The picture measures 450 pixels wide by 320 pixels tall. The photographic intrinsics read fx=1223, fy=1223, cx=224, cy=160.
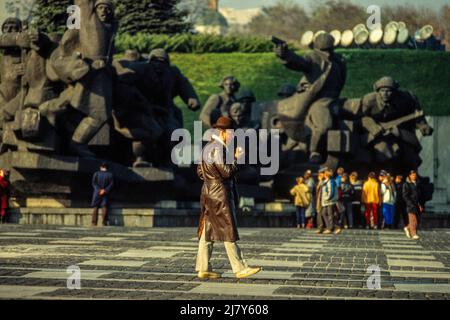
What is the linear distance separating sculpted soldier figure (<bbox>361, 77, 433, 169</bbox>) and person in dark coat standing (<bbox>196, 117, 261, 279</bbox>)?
2289 centimetres

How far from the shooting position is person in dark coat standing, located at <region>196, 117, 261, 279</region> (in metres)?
12.8

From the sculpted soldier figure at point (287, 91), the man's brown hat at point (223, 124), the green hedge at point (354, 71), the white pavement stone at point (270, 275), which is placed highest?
the green hedge at point (354, 71)

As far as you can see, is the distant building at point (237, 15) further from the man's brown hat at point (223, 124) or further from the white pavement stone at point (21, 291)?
the white pavement stone at point (21, 291)

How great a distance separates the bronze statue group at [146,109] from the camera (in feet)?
91.1

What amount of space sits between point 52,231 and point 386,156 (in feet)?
49.3

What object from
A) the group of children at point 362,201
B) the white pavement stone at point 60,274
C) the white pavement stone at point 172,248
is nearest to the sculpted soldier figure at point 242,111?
the group of children at point 362,201

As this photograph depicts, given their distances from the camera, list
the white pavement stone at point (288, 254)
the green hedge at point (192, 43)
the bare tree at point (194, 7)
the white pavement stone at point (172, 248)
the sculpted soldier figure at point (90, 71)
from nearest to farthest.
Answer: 1. the white pavement stone at point (288, 254)
2. the white pavement stone at point (172, 248)
3. the sculpted soldier figure at point (90, 71)
4. the green hedge at point (192, 43)
5. the bare tree at point (194, 7)

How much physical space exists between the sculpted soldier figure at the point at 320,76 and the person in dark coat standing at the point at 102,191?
30.4 feet

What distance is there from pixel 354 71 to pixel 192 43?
9850 millimetres

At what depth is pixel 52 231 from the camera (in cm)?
2311

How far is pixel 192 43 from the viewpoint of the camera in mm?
72125

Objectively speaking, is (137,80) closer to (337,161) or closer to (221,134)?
(337,161)

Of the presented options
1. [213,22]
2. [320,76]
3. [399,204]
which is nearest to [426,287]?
[399,204]
